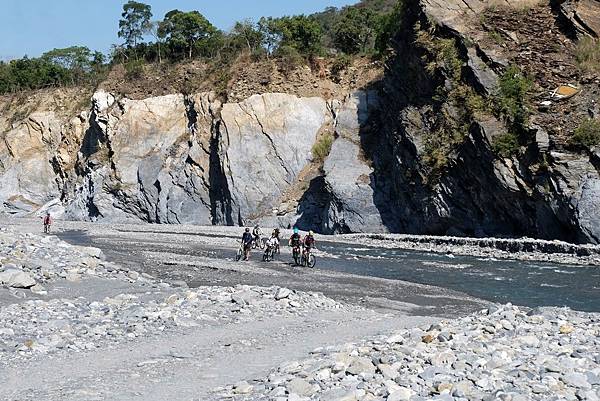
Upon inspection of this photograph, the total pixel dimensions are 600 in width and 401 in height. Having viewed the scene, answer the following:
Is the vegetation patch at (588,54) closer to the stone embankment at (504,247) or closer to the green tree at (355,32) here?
the stone embankment at (504,247)

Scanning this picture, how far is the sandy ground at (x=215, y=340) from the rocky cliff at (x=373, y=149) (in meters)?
18.5

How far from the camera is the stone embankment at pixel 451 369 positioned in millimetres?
8398

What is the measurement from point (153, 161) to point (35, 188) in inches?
786

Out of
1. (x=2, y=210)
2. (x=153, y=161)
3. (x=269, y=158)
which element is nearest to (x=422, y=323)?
(x=269, y=158)

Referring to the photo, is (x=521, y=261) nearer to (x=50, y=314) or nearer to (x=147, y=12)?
(x=50, y=314)

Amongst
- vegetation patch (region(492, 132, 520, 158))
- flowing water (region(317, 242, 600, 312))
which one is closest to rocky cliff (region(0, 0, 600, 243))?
vegetation patch (region(492, 132, 520, 158))

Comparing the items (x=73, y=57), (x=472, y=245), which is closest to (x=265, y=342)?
(x=472, y=245)

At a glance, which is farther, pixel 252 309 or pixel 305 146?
pixel 305 146

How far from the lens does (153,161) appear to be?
6931 centimetres

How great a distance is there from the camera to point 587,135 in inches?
1526

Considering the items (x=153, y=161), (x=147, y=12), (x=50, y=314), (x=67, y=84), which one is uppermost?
(x=147, y=12)

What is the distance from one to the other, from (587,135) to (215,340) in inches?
1249

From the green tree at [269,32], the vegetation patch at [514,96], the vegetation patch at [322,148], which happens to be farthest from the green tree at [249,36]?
the vegetation patch at [514,96]

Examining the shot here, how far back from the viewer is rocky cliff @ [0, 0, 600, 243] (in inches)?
1649
